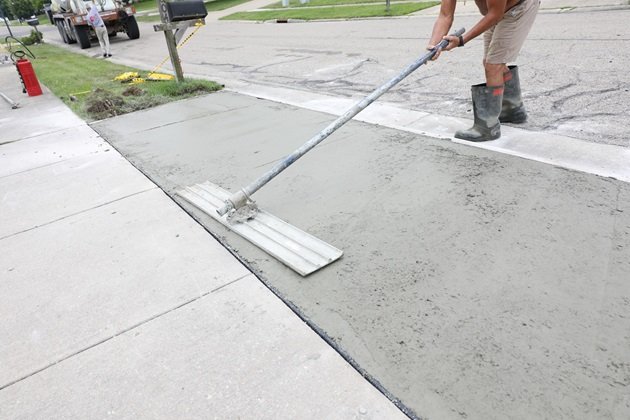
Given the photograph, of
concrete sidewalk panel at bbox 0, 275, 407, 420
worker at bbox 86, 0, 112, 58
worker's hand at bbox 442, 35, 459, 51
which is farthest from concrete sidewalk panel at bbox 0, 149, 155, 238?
worker at bbox 86, 0, 112, 58

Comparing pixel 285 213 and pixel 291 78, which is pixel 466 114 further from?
pixel 291 78

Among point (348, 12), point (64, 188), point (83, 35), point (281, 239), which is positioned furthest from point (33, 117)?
point (348, 12)

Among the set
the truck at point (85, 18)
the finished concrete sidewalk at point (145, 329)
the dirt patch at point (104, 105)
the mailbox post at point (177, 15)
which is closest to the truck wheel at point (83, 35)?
the truck at point (85, 18)

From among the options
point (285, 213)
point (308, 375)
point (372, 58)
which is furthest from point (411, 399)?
point (372, 58)

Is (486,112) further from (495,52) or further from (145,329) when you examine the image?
(145,329)

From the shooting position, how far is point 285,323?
2.15m

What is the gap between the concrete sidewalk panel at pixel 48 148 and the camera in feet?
15.5

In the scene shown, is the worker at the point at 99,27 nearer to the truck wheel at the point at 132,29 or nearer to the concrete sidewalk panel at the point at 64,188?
the truck wheel at the point at 132,29

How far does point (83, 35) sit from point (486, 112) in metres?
17.4

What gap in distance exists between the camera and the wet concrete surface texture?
1.72 meters

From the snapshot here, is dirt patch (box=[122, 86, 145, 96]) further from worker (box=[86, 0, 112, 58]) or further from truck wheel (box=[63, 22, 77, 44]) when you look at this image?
truck wheel (box=[63, 22, 77, 44])

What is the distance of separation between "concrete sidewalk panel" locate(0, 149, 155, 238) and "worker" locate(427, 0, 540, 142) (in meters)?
2.80

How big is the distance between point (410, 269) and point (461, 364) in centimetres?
68

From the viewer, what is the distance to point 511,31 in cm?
358
